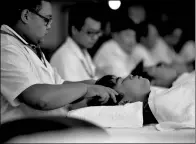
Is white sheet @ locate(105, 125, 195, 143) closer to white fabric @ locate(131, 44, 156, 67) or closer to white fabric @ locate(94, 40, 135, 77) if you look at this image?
white fabric @ locate(94, 40, 135, 77)

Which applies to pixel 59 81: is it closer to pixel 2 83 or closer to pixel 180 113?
pixel 2 83

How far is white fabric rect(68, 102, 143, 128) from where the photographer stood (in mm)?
1314

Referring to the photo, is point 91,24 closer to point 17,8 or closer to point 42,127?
point 17,8

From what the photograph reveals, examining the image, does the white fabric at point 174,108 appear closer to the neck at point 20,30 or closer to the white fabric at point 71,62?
the white fabric at point 71,62

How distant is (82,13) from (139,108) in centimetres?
50

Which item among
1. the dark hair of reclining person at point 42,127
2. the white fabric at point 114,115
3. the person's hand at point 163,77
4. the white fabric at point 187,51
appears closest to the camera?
the dark hair of reclining person at point 42,127

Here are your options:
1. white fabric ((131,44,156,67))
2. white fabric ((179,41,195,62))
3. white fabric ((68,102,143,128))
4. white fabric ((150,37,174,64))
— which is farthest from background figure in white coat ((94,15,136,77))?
white fabric ((179,41,195,62))

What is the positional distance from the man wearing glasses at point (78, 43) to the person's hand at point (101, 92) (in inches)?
12.8

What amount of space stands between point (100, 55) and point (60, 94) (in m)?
0.86

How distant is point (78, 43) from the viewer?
5.53 feet

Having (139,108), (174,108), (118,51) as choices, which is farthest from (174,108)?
(118,51)

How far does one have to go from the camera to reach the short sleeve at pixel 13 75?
3.50 ft

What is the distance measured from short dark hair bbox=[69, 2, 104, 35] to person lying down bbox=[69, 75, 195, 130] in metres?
0.32

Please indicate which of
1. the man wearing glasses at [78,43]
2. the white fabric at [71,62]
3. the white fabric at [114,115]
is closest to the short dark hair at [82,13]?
the man wearing glasses at [78,43]
